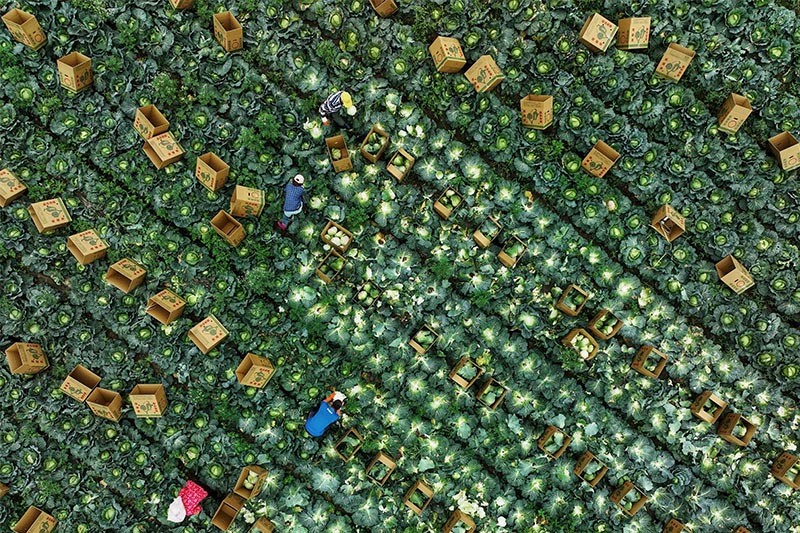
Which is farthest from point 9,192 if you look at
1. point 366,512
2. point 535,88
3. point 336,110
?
point 535,88

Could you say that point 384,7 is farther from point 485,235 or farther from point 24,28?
point 24,28

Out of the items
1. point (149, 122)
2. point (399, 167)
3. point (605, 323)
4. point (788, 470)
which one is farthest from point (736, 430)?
point (149, 122)

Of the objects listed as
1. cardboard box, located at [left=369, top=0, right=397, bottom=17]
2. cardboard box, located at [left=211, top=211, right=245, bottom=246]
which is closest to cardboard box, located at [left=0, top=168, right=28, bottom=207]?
cardboard box, located at [left=211, top=211, right=245, bottom=246]

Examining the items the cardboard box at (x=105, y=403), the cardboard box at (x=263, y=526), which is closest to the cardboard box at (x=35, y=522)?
the cardboard box at (x=105, y=403)

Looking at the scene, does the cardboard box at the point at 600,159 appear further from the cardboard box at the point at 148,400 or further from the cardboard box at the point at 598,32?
the cardboard box at the point at 148,400

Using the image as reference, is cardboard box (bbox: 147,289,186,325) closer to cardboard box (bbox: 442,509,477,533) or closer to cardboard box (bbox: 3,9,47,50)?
cardboard box (bbox: 3,9,47,50)

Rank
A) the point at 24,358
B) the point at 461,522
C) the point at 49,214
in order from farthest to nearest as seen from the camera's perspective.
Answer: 1. the point at 461,522
2. the point at 49,214
3. the point at 24,358
